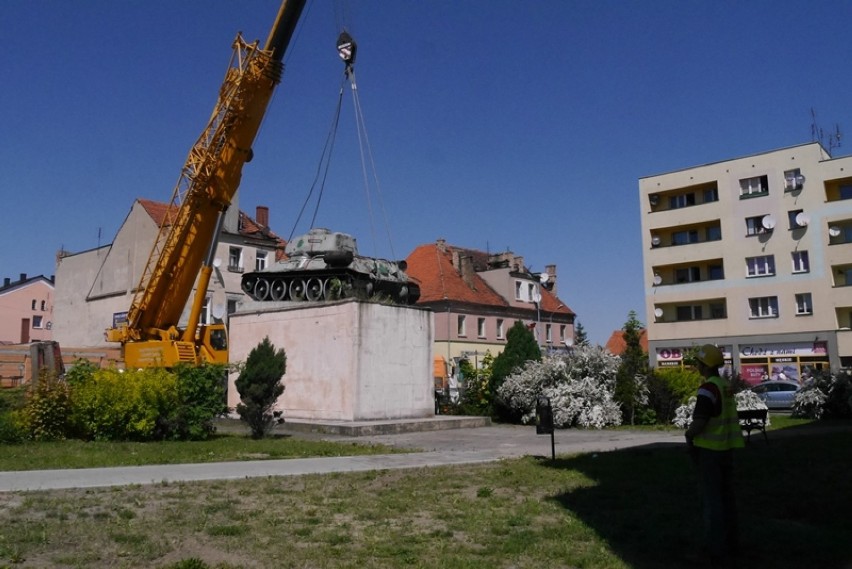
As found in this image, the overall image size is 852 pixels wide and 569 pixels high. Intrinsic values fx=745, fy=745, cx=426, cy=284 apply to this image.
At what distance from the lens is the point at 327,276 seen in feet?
73.9

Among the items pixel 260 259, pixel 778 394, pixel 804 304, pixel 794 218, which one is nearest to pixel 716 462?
pixel 778 394

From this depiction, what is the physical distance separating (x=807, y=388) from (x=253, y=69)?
18.2 metres

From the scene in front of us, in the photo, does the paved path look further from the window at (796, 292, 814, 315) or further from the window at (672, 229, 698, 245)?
the window at (672, 229, 698, 245)

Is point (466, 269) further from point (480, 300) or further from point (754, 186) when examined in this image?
point (754, 186)

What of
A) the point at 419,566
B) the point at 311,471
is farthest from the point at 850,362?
the point at 419,566

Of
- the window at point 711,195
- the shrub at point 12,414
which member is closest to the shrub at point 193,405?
the shrub at point 12,414

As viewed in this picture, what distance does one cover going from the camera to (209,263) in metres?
22.0

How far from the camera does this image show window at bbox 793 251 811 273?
39906 mm

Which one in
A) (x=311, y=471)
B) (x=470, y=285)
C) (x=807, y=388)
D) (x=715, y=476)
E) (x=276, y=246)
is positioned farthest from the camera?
(x=470, y=285)

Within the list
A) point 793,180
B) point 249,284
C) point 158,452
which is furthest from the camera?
point 793,180

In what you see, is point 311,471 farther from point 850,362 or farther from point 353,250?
point 850,362

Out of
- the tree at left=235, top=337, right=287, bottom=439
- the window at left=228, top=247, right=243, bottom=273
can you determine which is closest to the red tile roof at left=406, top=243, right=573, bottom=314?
the window at left=228, top=247, right=243, bottom=273

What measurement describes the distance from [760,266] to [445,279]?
1836 cm

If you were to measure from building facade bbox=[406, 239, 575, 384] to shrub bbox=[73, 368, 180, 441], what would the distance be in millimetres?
29770
